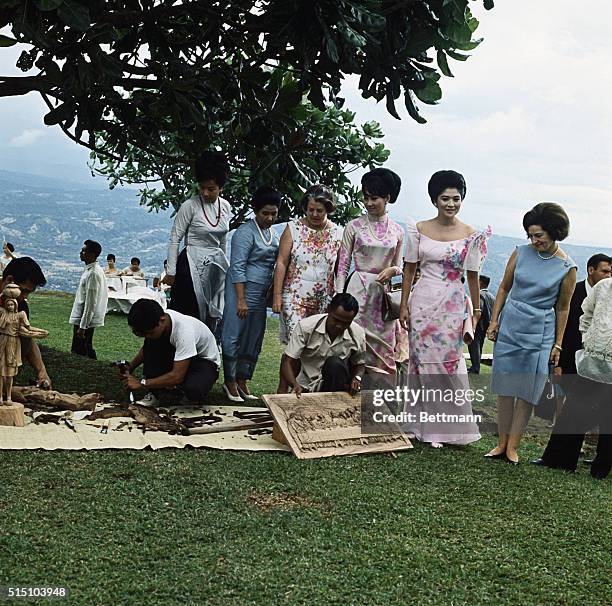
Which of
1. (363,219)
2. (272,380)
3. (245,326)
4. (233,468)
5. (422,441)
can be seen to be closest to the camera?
(233,468)

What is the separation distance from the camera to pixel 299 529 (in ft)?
11.9

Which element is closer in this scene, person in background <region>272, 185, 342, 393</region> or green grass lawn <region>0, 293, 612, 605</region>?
green grass lawn <region>0, 293, 612, 605</region>

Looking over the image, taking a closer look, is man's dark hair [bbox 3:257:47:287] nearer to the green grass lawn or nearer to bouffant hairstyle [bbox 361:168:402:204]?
the green grass lawn

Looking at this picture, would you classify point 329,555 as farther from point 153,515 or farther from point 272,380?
point 272,380

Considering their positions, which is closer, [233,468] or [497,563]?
[497,563]

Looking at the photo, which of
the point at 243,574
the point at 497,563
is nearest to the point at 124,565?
the point at 243,574

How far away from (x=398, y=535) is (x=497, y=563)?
439mm

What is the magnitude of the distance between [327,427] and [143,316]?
1.34m

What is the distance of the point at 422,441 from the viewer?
17.3ft

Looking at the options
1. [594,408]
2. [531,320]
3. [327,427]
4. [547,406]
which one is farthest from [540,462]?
[547,406]

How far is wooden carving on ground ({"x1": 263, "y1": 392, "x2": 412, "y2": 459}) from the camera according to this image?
480 cm

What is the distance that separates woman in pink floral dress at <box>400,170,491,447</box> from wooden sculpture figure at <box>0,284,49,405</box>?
2.28 metres

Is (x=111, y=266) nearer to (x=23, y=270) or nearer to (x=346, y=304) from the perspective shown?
(x=23, y=270)

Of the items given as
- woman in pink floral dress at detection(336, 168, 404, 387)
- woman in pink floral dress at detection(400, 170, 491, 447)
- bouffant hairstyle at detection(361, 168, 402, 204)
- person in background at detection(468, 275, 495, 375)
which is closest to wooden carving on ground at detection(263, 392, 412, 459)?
woman in pink floral dress at detection(400, 170, 491, 447)
